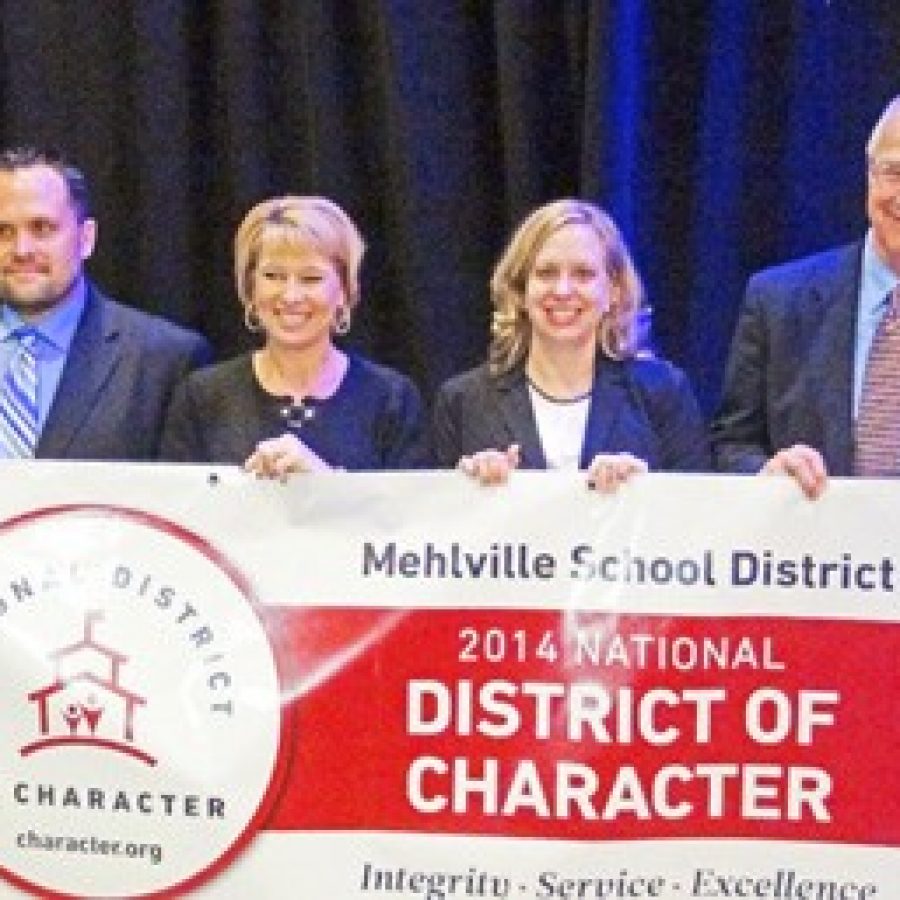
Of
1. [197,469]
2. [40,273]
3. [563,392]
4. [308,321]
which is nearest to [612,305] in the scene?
[563,392]

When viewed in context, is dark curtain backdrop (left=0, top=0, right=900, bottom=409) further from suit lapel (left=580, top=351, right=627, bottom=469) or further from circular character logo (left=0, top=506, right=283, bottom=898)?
circular character logo (left=0, top=506, right=283, bottom=898)

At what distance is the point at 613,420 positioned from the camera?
308 cm

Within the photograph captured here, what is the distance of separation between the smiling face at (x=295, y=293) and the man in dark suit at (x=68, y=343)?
24cm

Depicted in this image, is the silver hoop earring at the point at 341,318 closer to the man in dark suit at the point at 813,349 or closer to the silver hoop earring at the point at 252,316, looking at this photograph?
the silver hoop earring at the point at 252,316

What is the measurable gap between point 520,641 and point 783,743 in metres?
0.39

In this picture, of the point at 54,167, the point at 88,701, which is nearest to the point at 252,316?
the point at 54,167

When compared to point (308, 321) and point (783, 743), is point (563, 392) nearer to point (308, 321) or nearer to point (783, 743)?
point (308, 321)

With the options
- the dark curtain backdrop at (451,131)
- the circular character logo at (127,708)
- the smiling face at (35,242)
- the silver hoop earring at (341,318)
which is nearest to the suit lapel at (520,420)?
the silver hoop earring at (341,318)

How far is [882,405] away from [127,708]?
120 centimetres

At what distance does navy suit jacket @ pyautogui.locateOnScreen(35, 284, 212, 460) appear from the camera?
323 cm

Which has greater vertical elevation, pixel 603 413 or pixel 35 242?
pixel 35 242

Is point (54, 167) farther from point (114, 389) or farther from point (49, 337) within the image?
point (114, 389)

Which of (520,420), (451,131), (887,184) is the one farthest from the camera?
(451,131)

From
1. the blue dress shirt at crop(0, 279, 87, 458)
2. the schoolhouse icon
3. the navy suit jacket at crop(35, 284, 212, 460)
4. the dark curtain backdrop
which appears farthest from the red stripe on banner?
the dark curtain backdrop
